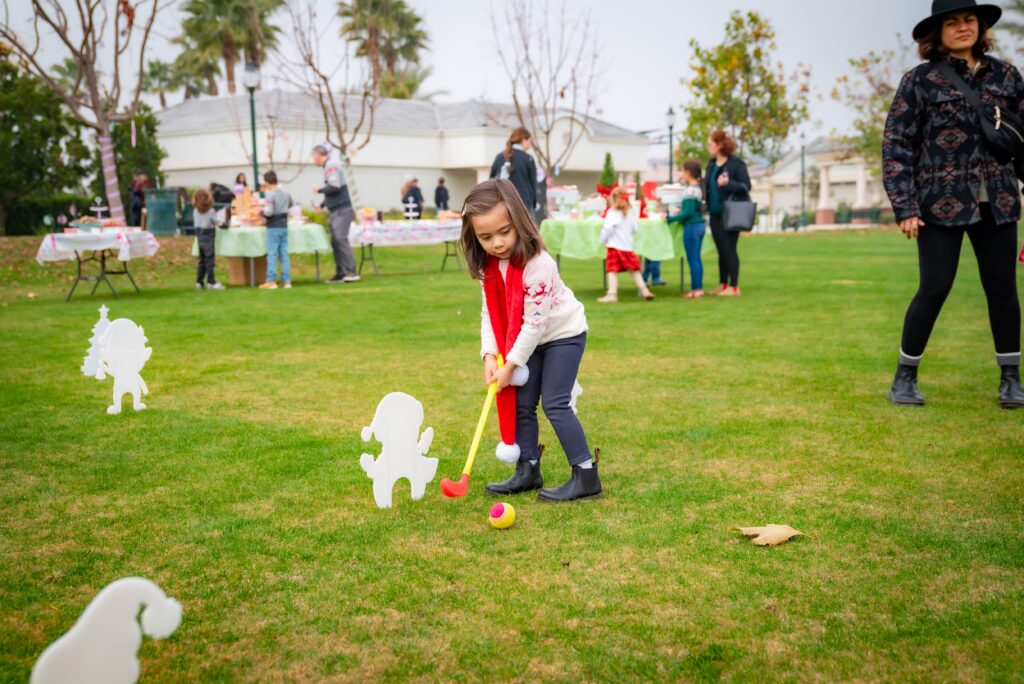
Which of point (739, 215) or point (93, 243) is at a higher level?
point (739, 215)

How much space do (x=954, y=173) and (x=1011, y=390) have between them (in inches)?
45.7

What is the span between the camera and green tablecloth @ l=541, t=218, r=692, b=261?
1074 centimetres

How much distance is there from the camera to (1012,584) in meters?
2.72

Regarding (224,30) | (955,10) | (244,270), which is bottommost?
(244,270)

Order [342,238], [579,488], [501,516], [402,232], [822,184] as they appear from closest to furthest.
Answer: [501,516]
[579,488]
[342,238]
[402,232]
[822,184]

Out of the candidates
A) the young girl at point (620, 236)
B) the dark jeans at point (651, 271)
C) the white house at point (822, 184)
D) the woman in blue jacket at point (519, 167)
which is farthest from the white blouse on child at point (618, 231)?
the white house at point (822, 184)

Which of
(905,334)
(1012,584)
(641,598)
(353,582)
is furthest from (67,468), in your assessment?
(905,334)

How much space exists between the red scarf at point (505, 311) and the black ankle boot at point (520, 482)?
13 cm

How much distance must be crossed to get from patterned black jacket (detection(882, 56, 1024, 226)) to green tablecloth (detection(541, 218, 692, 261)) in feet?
18.4

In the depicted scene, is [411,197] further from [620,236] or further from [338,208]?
[620,236]

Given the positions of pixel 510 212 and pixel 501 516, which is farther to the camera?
pixel 510 212

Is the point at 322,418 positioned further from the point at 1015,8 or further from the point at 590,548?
the point at 1015,8

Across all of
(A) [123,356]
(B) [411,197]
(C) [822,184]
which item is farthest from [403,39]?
(A) [123,356]

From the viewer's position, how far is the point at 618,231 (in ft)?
34.3
